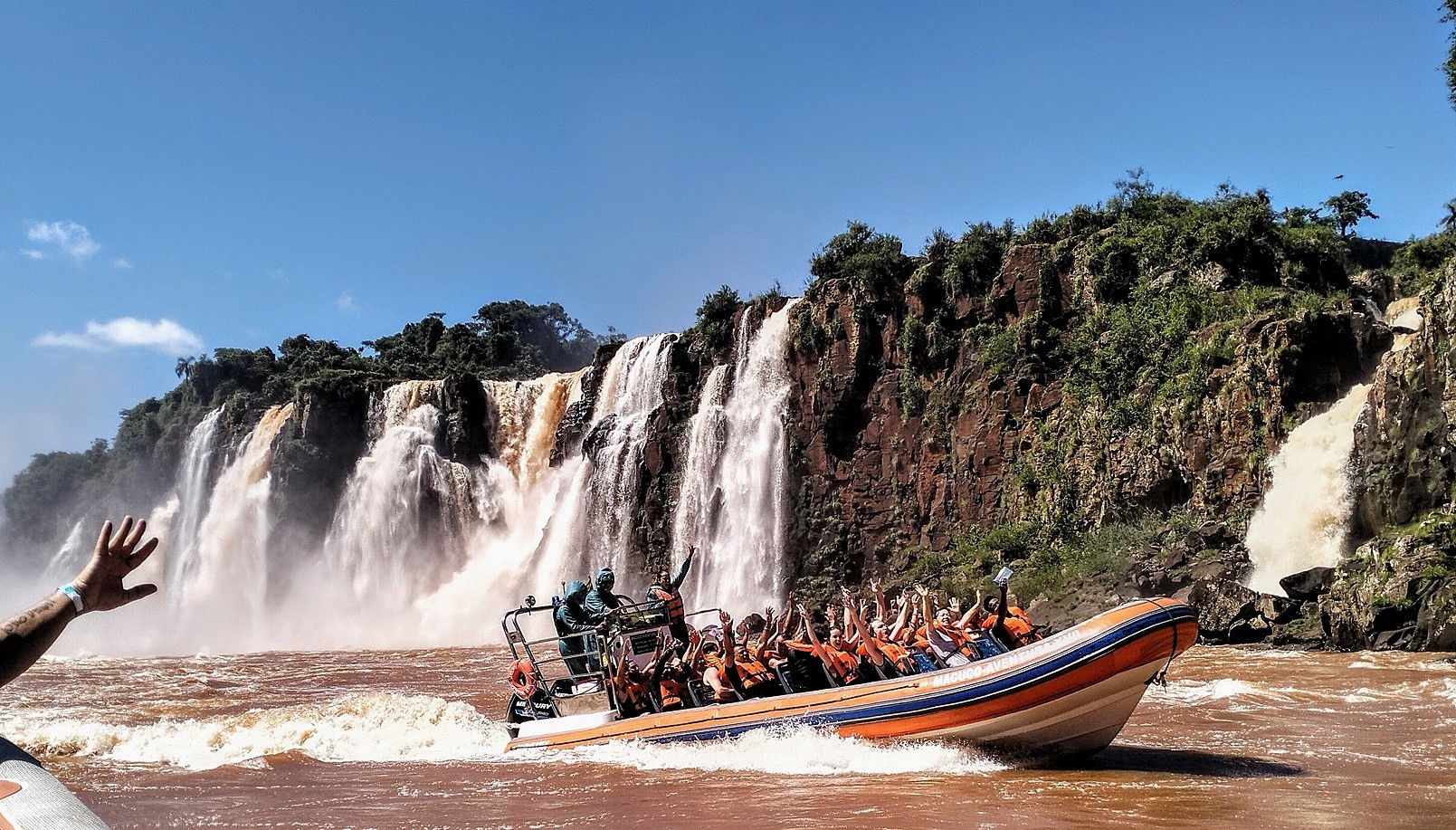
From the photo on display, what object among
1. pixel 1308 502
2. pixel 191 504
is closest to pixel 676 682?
pixel 1308 502

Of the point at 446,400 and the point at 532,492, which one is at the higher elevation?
the point at 446,400

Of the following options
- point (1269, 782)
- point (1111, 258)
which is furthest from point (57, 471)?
point (1269, 782)

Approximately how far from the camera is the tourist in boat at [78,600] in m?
2.52

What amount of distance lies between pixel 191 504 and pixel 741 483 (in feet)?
90.0

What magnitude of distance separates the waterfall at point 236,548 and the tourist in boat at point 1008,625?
37382 millimetres

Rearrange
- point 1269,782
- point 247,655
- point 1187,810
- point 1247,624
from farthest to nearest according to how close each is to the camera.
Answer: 1. point 247,655
2. point 1247,624
3. point 1269,782
4. point 1187,810

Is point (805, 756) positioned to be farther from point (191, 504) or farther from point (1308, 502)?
point (191, 504)

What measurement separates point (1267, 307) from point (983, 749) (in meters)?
21.2

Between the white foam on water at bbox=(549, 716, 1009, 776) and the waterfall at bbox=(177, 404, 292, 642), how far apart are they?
3537 cm

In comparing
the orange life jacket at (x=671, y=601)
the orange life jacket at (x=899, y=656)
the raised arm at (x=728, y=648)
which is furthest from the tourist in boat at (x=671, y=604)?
the orange life jacket at (x=899, y=656)

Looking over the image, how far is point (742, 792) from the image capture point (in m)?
9.06

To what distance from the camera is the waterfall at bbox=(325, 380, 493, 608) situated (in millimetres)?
39719

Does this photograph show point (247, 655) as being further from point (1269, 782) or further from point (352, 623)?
point (1269, 782)

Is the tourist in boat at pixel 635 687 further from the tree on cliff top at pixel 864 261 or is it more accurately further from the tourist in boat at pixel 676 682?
the tree on cliff top at pixel 864 261
